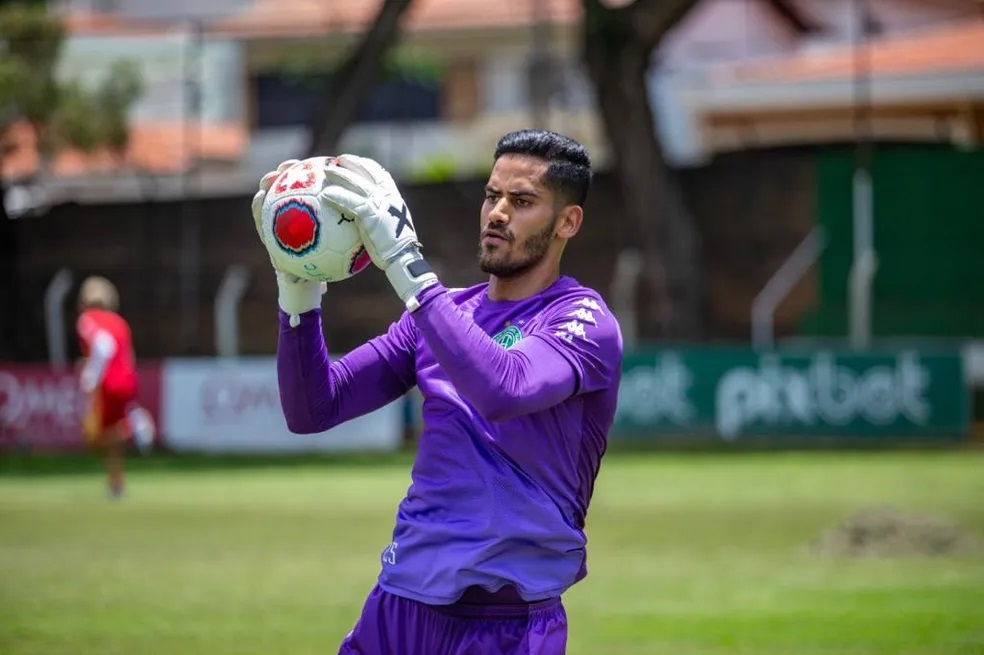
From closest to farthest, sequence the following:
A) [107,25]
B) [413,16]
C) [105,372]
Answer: [105,372], [107,25], [413,16]

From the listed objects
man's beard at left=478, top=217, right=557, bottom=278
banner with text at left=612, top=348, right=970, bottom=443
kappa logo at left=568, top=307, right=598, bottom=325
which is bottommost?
banner with text at left=612, top=348, right=970, bottom=443

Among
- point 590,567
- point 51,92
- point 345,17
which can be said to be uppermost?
point 345,17

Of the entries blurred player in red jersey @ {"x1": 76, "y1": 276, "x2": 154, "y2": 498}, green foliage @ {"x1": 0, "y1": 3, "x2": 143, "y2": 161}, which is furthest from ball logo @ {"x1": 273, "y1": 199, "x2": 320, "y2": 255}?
green foliage @ {"x1": 0, "y1": 3, "x2": 143, "y2": 161}

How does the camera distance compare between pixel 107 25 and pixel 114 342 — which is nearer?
pixel 114 342

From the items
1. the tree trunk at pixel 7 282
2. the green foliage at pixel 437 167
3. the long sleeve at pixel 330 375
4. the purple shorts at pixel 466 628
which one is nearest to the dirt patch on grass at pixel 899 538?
the long sleeve at pixel 330 375

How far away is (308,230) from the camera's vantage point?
448 cm

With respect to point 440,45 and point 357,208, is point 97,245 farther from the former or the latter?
point 357,208

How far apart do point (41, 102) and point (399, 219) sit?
1070 inches

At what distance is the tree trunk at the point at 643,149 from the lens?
28.3 meters

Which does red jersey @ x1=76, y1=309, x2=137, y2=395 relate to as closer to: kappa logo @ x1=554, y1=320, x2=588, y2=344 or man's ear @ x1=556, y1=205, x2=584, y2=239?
man's ear @ x1=556, y1=205, x2=584, y2=239

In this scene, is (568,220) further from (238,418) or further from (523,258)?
(238,418)

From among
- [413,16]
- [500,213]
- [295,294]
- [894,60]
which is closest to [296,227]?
[295,294]

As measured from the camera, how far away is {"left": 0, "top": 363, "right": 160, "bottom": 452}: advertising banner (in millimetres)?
26266

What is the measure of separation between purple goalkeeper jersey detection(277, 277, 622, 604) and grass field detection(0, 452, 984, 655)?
15.7 ft
